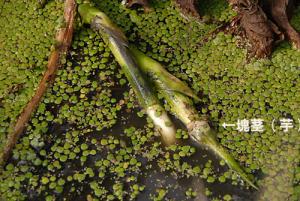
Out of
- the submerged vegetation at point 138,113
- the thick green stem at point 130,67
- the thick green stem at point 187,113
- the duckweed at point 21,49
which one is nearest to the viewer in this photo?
the submerged vegetation at point 138,113

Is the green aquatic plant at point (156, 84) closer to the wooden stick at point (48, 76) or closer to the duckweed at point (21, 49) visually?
the wooden stick at point (48, 76)

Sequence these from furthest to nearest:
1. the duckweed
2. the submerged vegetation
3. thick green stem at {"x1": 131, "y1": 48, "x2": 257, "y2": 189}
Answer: the duckweed, thick green stem at {"x1": 131, "y1": 48, "x2": 257, "y2": 189}, the submerged vegetation

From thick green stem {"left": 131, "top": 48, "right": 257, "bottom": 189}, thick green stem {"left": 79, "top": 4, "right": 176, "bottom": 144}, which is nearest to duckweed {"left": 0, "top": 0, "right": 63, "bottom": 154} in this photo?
thick green stem {"left": 79, "top": 4, "right": 176, "bottom": 144}

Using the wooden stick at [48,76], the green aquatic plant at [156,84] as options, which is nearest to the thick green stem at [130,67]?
the green aquatic plant at [156,84]

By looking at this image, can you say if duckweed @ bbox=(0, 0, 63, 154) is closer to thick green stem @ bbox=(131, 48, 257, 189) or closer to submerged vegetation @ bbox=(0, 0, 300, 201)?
submerged vegetation @ bbox=(0, 0, 300, 201)

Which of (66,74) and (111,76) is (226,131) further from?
(66,74)
